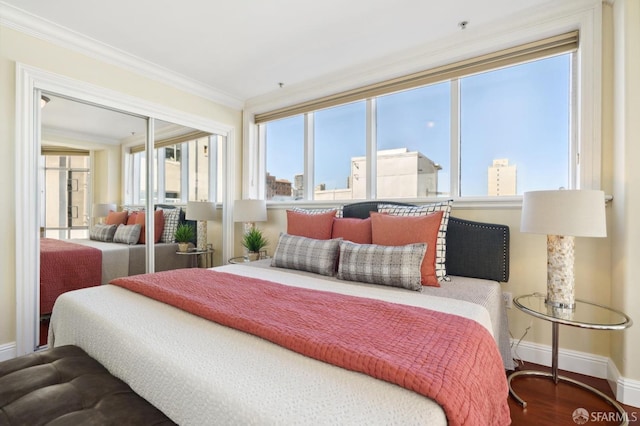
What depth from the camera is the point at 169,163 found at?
321 centimetres

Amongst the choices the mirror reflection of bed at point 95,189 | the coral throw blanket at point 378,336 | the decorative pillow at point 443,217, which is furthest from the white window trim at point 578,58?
the mirror reflection of bed at point 95,189

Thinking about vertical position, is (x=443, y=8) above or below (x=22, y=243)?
above

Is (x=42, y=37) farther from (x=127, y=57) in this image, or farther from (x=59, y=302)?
(x=59, y=302)

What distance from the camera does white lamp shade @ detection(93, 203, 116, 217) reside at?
279 cm

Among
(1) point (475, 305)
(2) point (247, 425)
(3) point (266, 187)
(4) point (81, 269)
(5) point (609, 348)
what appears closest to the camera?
(2) point (247, 425)

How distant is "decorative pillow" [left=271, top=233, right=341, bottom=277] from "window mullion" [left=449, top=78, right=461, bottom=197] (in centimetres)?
107

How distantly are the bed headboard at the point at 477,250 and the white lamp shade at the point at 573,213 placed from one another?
0.49m

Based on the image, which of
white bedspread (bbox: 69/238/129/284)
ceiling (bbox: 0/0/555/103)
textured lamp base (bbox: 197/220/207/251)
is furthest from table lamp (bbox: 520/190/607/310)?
white bedspread (bbox: 69/238/129/284)

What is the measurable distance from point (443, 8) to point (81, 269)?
135 inches

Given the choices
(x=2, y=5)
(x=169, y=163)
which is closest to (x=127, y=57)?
(x=2, y=5)

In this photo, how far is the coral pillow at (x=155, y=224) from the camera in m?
3.01

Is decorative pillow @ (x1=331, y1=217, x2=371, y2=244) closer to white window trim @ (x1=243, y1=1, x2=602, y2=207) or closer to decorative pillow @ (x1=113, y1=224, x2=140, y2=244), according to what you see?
white window trim @ (x1=243, y1=1, x2=602, y2=207)

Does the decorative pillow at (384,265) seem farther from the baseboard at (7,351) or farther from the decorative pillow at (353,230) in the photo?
the baseboard at (7,351)

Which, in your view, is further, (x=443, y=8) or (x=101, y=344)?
(x=443, y=8)
